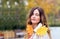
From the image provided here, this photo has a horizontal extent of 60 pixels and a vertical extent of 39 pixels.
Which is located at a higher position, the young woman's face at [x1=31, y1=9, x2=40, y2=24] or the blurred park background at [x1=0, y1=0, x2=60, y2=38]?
the young woman's face at [x1=31, y1=9, x2=40, y2=24]

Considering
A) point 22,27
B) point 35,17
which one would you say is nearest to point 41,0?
point 22,27

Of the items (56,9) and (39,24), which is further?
(56,9)

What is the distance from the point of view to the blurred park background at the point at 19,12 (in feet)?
29.1

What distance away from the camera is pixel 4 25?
29.1 ft

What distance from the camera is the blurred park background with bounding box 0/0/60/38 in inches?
349

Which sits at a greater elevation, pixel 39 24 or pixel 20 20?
pixel 39 24

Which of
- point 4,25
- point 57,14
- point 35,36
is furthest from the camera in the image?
point 57,14

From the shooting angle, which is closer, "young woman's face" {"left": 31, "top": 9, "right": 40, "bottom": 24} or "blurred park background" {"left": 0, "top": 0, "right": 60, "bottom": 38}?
"young woman's face" {"left": 31, "top": 9, "right": 40, "bottom": 24}

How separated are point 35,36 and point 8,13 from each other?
7357mm

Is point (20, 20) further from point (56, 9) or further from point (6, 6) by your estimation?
point (56, 9)

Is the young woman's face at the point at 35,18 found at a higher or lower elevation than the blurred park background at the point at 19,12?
higher

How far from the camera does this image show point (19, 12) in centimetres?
939

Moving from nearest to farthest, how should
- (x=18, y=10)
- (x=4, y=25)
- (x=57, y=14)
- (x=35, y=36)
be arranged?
1. (x=35, y=36)
2. (x=4, y=25)
3. (x=18, y=10)
4. (x=57, y=14)

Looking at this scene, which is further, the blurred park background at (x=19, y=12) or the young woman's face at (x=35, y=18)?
the blurred park background at (x=19, y=12)
